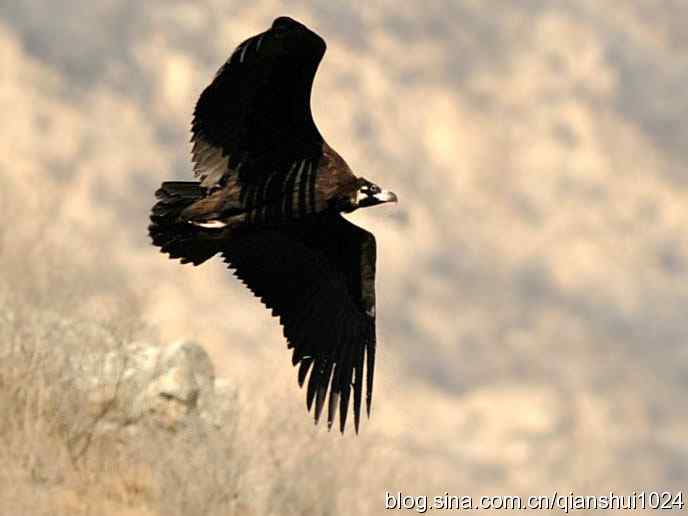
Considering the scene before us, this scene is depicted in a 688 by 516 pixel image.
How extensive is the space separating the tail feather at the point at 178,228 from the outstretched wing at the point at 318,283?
581 mm

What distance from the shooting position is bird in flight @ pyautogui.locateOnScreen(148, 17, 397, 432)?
33.0 ft

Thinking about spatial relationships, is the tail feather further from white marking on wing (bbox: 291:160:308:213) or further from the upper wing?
white marking on wing (bbox: 291:160:308:213)

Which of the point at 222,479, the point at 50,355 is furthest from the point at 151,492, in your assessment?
the point at 50,355

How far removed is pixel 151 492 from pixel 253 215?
6.92 metres

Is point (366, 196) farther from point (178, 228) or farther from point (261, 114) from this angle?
point (178, 228)

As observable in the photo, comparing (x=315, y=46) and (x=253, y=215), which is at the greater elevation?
(x=315, y=46)

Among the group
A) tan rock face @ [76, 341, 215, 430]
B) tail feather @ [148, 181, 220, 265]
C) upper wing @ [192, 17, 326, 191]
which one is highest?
tan rock face @ [76, 341, 215, 430]

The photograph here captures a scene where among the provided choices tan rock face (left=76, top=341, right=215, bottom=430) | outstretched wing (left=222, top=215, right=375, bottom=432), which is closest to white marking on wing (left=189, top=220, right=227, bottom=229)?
outstretched wing (left=222, top=215, right=375, bottom=432)

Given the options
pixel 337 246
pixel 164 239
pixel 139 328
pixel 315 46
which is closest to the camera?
pixel 315 46

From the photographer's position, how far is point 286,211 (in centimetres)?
1031

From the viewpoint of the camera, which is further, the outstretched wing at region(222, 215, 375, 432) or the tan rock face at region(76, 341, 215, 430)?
the tan rock face at region(76, 341, 215, 430)

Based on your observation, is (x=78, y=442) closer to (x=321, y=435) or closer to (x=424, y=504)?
(x=321, y=435)

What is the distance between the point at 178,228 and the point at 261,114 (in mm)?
972

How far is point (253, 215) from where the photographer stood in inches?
406
